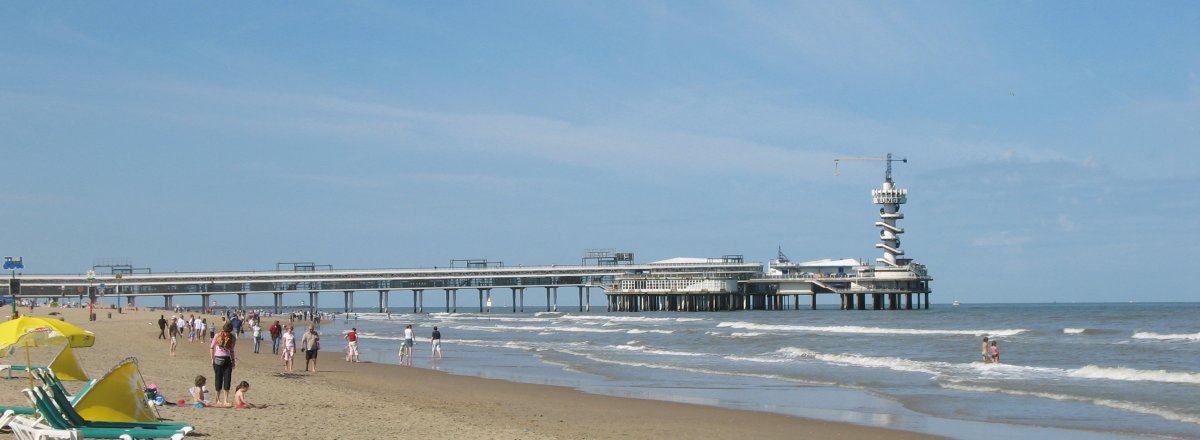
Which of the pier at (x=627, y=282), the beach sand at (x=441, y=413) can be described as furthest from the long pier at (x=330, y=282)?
the beach sand at (x=441, y=413)

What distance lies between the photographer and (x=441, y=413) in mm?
16438

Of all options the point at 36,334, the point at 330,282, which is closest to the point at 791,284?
the point at 330,282

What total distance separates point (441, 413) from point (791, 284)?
9220cm

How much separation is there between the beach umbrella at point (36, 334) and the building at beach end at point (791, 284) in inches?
3566

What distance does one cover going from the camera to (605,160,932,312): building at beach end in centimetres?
10119

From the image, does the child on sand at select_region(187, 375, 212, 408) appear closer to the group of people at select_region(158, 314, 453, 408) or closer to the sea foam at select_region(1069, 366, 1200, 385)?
the group of people at select_region(158, 314, 453, 408)

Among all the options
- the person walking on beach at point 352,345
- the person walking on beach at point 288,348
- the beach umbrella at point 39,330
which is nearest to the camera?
the beach umbrella at point 39,330

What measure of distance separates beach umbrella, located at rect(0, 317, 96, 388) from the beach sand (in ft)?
4.92

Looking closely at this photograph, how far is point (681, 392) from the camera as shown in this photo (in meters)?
21.5

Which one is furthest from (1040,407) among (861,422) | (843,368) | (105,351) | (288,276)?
A: (288,276)

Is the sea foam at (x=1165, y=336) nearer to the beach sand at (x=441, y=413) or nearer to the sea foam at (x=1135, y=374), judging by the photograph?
the sea foam at (x=1135, y=374)

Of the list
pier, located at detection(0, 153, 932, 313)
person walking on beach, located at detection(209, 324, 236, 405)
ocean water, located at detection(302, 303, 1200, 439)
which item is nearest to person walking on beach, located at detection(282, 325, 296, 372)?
ocean water, located at detection(302, 303, 1200, 439)

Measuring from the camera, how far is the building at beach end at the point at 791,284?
101m

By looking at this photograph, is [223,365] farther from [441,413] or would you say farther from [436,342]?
[436,342]
